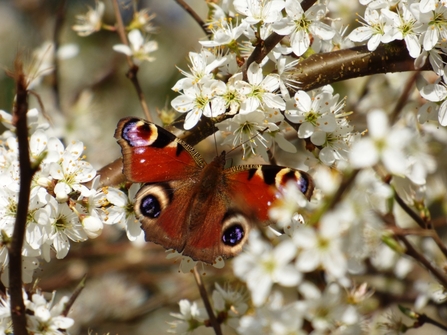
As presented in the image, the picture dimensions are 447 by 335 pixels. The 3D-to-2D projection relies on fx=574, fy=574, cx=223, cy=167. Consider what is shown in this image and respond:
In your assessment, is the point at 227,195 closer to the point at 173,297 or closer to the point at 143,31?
the point at 143,31

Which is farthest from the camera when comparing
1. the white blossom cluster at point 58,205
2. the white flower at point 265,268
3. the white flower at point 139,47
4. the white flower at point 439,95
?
the white flower at point 139,47

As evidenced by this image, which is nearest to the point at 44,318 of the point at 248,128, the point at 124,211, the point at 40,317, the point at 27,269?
the point at 40,317

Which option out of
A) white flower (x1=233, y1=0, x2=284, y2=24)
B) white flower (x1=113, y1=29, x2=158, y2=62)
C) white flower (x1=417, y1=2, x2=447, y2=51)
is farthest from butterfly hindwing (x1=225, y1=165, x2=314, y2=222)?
white flower (x1=113, y1=29, x2=158, y2=62)

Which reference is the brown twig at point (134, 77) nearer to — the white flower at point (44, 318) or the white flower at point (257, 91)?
the white flower at point (257, 91)

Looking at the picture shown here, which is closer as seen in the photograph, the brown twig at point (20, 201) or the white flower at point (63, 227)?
the brown twig at point (20, 201)

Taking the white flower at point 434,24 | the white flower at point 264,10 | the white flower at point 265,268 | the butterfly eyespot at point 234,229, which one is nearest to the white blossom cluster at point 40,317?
the butterfly eyespot at point 234,229

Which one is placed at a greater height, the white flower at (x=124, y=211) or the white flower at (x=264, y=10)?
the white flower at (x=264, y=10)
